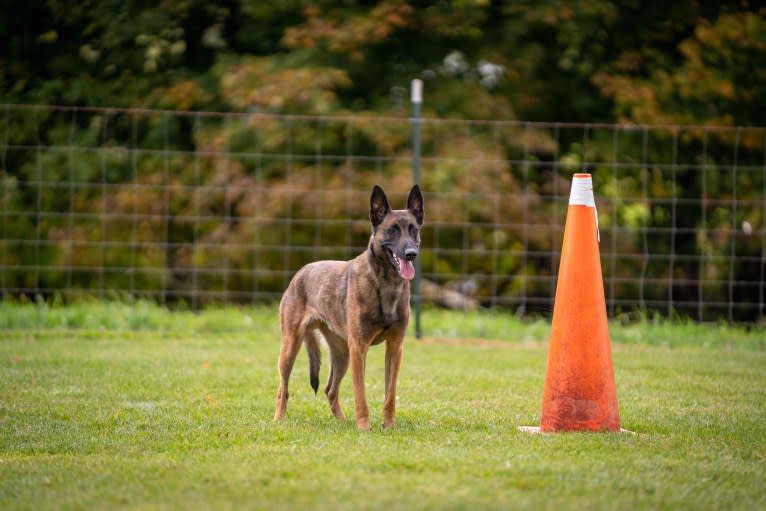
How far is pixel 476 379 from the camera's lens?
7.54m

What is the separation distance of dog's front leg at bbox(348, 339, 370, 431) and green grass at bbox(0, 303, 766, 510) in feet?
0.38

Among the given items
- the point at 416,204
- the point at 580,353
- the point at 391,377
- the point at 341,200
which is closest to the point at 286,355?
the point at 391,377

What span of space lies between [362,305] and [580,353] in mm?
1262

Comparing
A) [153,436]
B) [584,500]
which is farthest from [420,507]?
[153,436]

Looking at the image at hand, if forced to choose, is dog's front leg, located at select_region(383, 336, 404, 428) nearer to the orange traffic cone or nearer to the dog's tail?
the dog's tail

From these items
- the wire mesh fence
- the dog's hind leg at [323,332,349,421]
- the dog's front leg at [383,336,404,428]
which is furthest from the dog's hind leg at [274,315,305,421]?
the wire mesh fence

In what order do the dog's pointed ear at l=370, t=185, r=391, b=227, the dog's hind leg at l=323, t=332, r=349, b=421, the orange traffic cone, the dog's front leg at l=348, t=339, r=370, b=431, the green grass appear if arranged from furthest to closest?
the dog's hind leg at l=323, t=332, r=349, b=421
the dog's pointed ear at l=370, t=185, r=391, b=227
the dog's front leg at l=348, t=339, r=370, b=431
the orange traffic cone
the green grass

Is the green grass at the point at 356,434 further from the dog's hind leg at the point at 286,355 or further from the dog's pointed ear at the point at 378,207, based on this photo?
the dog's pointed ear at the point at 378,207

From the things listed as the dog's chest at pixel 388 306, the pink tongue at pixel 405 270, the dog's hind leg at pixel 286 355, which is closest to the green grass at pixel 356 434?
the dog's hind leg at pixel 286 355

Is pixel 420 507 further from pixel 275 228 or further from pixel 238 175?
pixel 238 175

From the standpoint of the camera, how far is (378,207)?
19.3ft

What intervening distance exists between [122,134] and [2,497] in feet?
34.7

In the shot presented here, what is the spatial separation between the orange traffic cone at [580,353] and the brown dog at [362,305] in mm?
889

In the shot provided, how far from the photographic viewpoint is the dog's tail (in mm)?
6098
